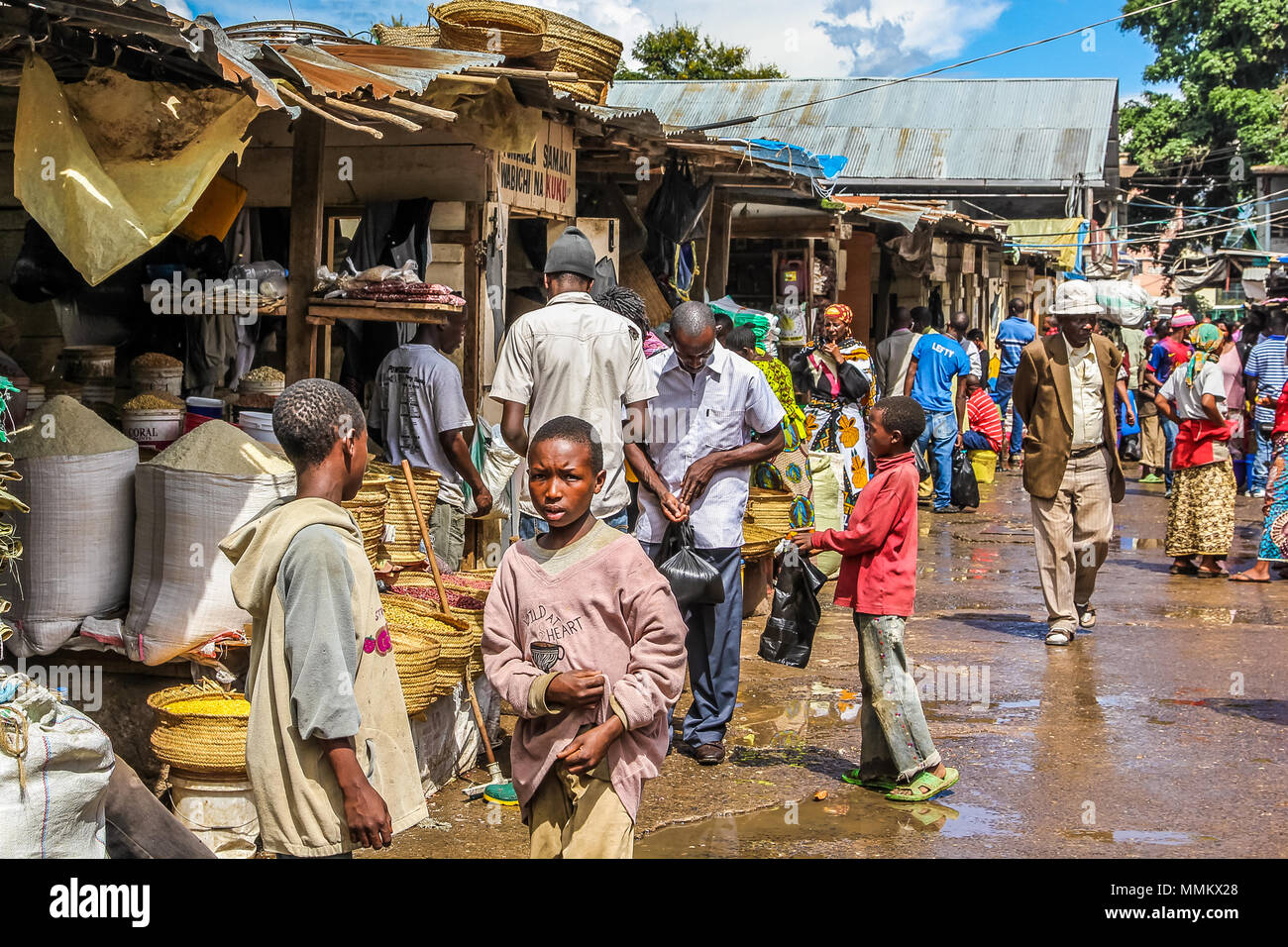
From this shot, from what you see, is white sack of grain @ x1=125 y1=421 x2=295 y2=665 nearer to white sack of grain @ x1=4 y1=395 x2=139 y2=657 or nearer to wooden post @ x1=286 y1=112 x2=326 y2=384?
white sack of grain @ x1=4 y1=395 x2=139 y2=657

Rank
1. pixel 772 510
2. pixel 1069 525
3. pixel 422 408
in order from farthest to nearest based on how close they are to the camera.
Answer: pixel 772 510
pixel 1069 525
pixel 422 408

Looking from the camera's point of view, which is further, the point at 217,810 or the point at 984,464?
the point at 984,464

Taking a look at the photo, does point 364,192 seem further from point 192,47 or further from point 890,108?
point 890,108

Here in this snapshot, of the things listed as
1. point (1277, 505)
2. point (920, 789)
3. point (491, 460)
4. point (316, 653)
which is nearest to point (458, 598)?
point (491, 460)

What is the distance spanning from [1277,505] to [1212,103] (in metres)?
29.7

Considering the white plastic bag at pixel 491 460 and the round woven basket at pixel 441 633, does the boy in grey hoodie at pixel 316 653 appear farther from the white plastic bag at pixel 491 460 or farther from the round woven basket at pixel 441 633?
the white plastic bag at pixel 491 460

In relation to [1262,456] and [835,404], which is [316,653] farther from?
[1262,456]

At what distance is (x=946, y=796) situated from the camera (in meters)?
5.75

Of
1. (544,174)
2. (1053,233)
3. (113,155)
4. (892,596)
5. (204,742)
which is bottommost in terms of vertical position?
(204,742)

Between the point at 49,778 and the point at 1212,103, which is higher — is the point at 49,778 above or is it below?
below

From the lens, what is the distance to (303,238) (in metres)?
6.12

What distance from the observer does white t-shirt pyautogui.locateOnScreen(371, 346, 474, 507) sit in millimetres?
6590

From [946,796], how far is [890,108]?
30139 millimetres

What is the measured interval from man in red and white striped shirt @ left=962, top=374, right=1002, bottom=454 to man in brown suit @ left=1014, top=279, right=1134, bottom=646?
777 cm
